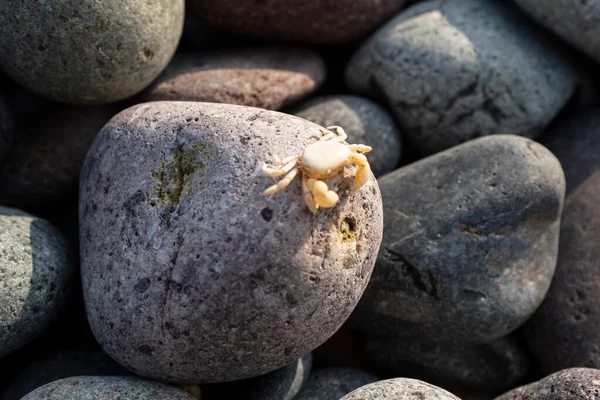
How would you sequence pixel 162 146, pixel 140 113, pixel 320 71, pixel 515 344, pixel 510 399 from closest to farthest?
1. pixel 162 146
2. pixel 140 113
3. pixel 510 399
4. pixel 515 344
5. pixel 320 71

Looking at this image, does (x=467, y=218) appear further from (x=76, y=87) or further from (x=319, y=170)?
(x=76, y=87)

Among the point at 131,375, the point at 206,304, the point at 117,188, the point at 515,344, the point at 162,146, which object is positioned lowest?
the point at 515,344

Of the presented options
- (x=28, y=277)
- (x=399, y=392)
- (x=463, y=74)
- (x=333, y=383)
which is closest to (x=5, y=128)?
(x=28, y=277)

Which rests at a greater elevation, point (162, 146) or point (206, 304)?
point (162, 146)

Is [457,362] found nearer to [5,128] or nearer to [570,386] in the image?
[570,386]

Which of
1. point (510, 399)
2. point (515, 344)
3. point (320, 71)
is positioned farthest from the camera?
point (320, 71)

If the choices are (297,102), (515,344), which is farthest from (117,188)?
→ (515,344)

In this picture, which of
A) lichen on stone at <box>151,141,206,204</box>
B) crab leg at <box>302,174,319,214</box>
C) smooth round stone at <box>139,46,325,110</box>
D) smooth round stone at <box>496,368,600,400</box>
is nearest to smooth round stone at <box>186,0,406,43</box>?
smooth round stone at <box>139,46,325,110</box>

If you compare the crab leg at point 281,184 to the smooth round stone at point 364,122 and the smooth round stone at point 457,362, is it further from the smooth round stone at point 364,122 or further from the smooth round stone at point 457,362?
the smooth round stone at point 457,362

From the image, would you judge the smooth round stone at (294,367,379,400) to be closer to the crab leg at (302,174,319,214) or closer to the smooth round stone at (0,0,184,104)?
the crab leg at (302,174,319,214)
